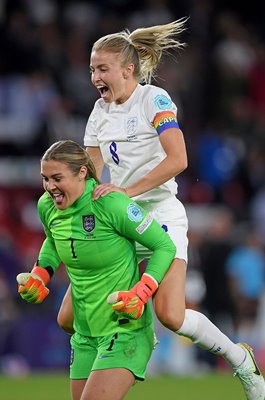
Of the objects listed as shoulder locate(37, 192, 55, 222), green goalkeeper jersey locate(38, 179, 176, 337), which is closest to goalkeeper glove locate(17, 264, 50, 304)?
green goalkeeper jersey locate(38, 179, 176, 337)

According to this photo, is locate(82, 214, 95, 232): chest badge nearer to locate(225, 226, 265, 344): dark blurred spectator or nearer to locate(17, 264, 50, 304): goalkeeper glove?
locate(17, 264, 50, 304): goalkeeper glove

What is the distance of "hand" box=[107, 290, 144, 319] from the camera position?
5.98 metres

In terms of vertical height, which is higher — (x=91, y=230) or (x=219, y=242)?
(x=91, y=230)

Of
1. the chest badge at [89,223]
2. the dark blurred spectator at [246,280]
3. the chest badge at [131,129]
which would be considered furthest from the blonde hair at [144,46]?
the dark blurred spectator at [246,280]

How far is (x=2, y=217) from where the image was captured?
14078 mm

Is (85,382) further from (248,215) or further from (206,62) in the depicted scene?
(206,62)

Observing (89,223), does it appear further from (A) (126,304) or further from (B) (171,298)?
(B) (171,298)

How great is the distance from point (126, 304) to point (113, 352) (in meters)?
0.32

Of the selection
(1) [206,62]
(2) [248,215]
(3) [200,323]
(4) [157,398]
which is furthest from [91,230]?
(1) [206,62]

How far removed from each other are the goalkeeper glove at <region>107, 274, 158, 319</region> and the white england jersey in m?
1.05

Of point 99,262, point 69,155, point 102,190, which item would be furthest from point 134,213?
point 69,155

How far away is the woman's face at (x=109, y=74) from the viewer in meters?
6.83

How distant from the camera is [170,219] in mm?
7113

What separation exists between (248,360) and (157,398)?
3.09 meters
